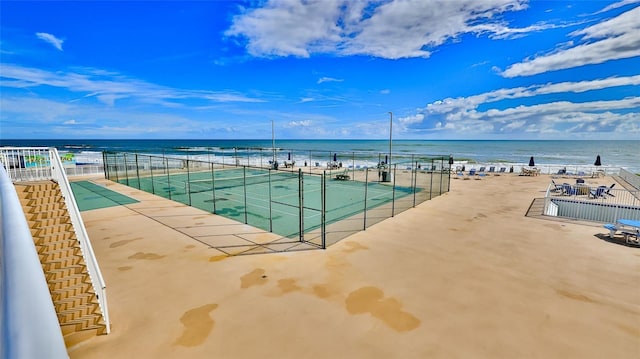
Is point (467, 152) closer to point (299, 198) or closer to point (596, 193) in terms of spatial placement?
point (596, 193)

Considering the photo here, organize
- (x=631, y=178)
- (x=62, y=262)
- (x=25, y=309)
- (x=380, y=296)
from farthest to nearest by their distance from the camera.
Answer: (x=631, y=178)
(x=380, y=296)
(x=62, y=262)
(x=25, y=309)

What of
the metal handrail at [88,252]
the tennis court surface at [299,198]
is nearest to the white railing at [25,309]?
the metal handrail at [88,252]

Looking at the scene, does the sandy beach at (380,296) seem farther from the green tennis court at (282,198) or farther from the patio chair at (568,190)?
the patio chair at (568,190)

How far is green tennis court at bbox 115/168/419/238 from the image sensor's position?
13.1 m

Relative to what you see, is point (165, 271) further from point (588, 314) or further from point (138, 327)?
point (588, 314)

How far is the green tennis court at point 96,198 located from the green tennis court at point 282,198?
1.91 meters

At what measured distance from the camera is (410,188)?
22.9 m

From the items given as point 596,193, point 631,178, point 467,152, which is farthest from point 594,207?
point 467,152

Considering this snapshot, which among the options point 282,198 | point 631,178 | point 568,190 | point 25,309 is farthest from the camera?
point 631,178

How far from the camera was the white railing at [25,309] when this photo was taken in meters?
0.69

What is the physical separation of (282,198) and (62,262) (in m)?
13.2

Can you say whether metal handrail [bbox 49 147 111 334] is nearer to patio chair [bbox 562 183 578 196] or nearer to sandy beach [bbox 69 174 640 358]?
sandy beach [bbox 69 174 640 358]

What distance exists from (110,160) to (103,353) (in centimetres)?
2671

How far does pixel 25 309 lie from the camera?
802 millimetres
